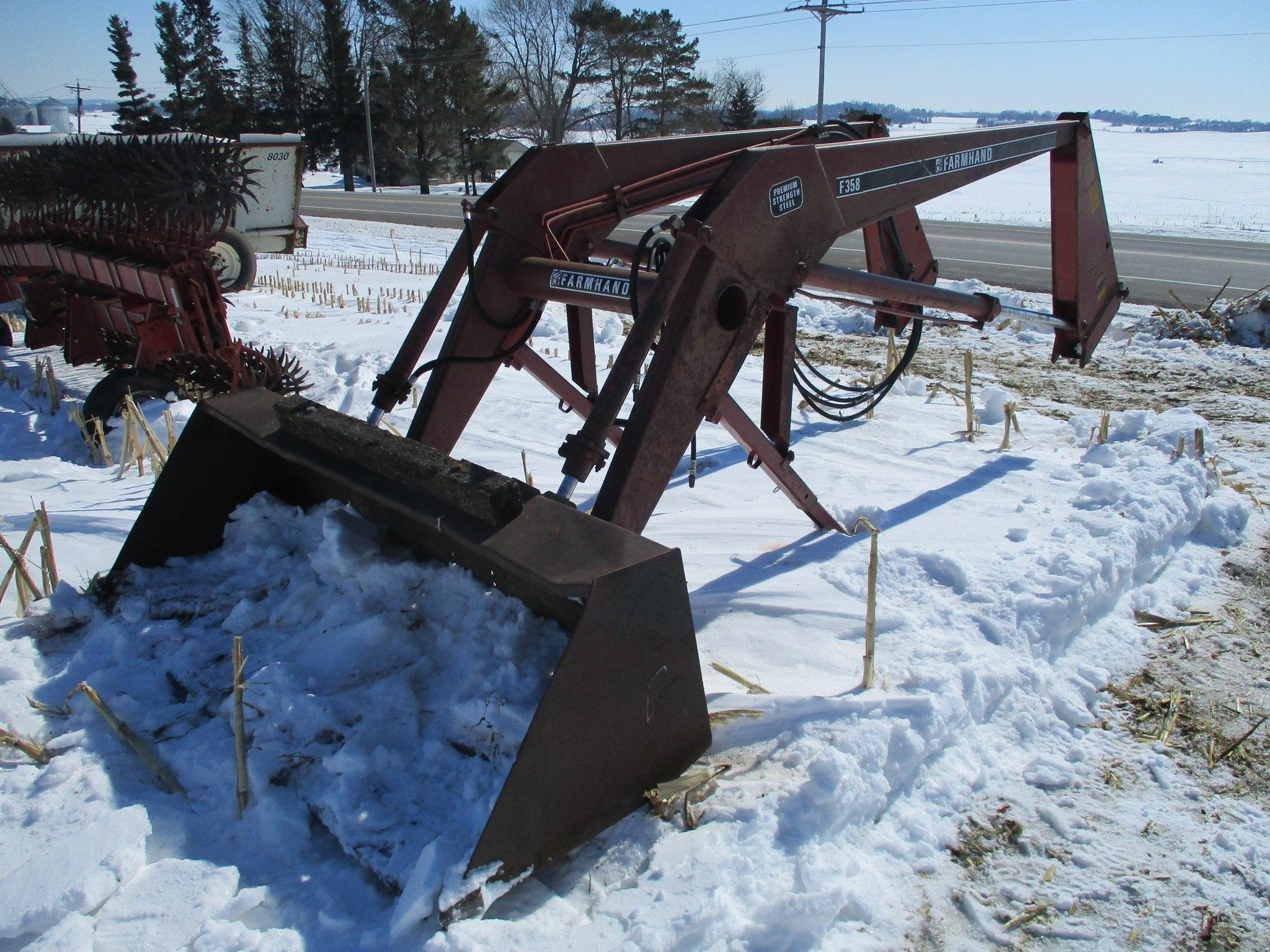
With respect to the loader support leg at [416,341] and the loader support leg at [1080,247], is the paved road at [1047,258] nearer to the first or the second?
the loader support leg at [1080,247]

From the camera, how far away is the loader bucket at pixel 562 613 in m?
1.91

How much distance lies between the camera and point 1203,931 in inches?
79.5

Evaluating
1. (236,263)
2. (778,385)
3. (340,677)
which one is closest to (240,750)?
(340,677)

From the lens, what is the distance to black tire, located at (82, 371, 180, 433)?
572cm

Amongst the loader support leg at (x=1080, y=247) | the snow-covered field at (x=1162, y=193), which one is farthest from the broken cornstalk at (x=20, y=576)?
the snow-covered field at (x=1162, y=193)

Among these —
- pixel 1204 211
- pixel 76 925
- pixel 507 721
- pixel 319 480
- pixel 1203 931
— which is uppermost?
pixel 1204 211

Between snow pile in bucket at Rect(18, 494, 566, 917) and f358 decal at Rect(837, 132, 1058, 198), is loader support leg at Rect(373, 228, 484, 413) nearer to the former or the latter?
snow pile in bucket at Rect(18, 494, 566, 917)

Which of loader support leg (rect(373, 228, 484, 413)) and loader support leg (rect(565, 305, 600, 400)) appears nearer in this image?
loader support leg (rect(373, 228, 484, 413))

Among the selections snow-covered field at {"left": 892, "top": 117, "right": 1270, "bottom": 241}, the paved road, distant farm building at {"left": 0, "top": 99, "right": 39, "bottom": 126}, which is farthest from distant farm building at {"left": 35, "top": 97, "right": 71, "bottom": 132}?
the paved road

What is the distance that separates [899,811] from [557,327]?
6738mm

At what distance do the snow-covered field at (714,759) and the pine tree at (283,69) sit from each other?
4688 cm

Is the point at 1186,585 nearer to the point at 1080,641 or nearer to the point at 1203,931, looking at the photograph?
the point at 1080,641

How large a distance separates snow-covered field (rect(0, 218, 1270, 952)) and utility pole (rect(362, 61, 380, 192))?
133 ft

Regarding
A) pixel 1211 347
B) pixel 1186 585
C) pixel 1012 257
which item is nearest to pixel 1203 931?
pixel 1186 585
